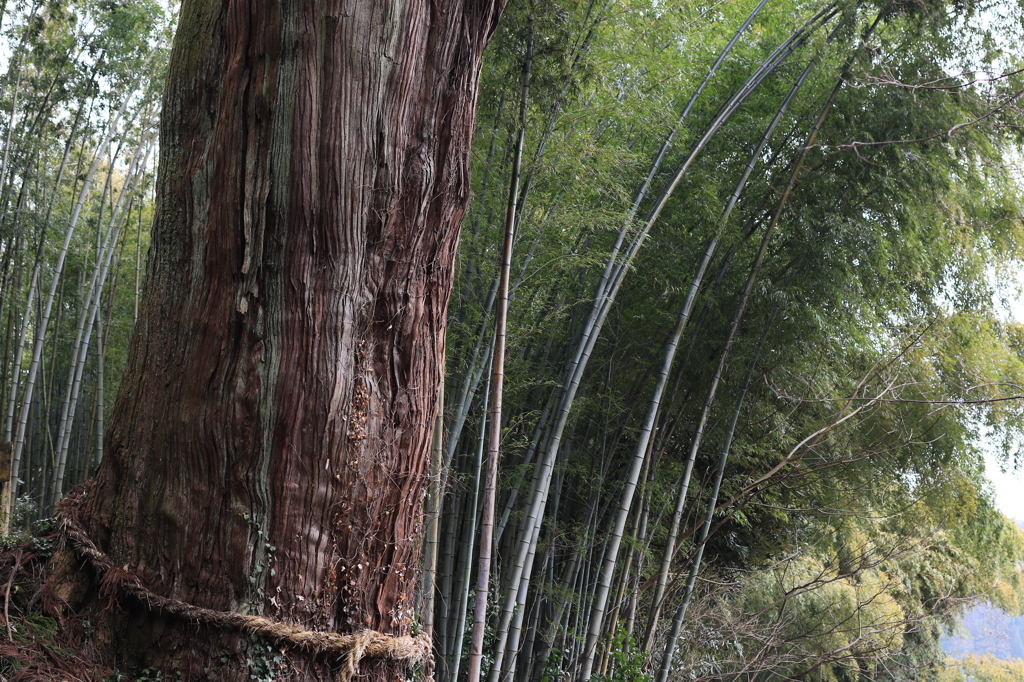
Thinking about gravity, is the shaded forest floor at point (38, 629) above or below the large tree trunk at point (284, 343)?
below

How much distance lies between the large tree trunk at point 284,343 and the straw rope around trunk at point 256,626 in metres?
0.03

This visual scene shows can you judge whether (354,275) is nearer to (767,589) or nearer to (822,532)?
(822,532)

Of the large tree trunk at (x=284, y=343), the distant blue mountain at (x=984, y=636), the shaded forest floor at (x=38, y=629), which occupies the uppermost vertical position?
the large tree trunk at (x=284, y=343)

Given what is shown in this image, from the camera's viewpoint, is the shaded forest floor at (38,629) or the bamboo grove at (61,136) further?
the bamboo grove at (61,136)

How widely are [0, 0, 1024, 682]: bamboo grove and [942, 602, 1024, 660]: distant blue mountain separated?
2.40m

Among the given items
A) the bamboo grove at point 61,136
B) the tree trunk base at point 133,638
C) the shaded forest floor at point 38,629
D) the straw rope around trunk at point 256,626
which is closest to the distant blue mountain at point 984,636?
the straw rope around trunk at point 256,626

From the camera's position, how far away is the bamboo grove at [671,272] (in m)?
3.63

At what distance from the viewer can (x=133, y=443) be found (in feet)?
6.23

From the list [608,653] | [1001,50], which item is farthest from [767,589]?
[1001,50]

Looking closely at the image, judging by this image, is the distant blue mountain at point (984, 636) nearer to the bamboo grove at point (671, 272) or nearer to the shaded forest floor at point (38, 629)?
the bamboo grove at point (671, 272)

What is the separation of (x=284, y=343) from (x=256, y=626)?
2.11 ft

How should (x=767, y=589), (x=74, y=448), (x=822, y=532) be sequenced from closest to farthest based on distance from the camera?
1. (x=822, y=532)
2. (x=74, y=448)
3. (x=767, y=589)

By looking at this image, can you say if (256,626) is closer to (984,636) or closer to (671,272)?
(671,272)

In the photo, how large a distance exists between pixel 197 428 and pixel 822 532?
636 cm
